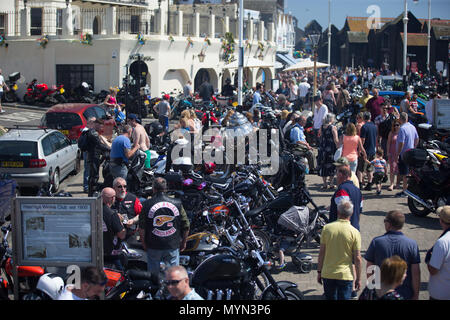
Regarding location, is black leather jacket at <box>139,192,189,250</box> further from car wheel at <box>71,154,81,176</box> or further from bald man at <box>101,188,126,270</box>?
car wheel at <box>71,154,81,176</box>

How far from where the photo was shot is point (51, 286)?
19.8ft

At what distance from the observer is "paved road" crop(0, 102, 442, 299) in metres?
8.20

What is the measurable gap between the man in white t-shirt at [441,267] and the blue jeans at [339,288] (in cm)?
83

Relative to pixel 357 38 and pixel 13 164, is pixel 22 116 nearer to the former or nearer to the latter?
pixel 13 164

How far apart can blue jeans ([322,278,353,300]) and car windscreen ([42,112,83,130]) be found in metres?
12.1

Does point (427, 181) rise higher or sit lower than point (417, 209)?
higher

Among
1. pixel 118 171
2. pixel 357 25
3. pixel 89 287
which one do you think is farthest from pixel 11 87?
pixel 357 25

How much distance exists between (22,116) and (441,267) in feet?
74.2

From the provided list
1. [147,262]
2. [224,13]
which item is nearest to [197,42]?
[224,13]

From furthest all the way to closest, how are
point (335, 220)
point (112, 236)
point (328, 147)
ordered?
point (328, 147) < point (335, 220) < point (112, 236)

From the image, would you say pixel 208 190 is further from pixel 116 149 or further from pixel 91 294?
pixel 91 294

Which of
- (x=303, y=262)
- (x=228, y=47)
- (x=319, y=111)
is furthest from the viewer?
(x=228, y=47)

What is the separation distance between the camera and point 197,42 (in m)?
34.5
